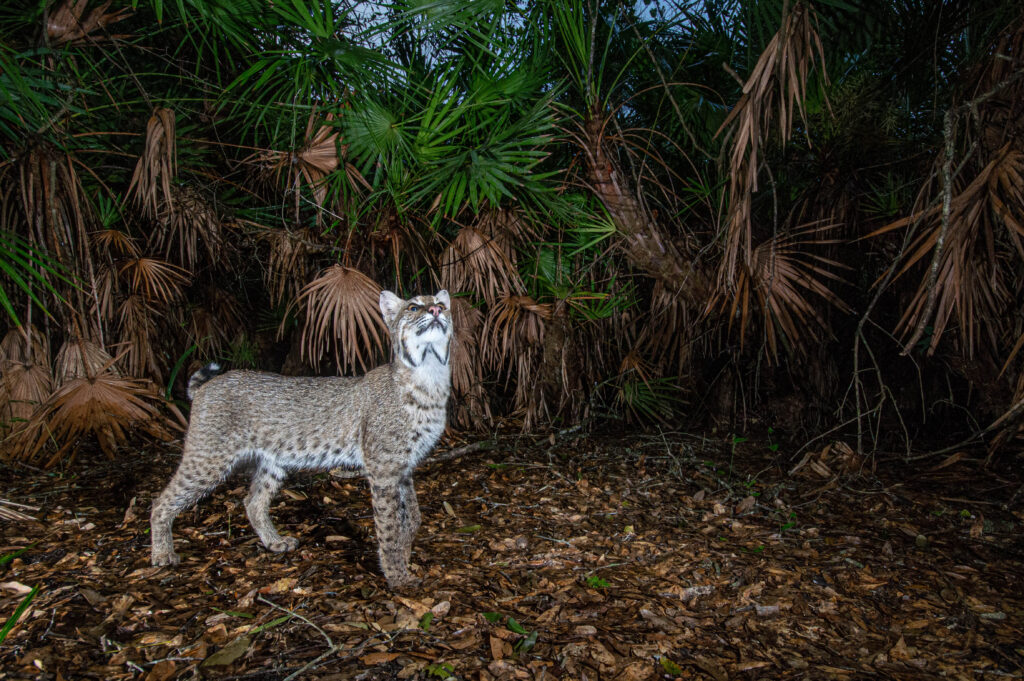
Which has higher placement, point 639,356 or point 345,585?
point 639,356

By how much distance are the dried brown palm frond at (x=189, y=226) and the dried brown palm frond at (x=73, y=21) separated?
1193 millimetres

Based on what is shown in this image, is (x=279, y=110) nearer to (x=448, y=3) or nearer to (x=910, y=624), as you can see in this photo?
(x=448, y=3)

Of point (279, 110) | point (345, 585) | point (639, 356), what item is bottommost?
point (345, 585)

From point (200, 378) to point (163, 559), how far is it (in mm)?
1049

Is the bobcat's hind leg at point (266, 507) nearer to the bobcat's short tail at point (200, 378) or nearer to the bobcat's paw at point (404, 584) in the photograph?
the bobcat's short tail at point (200, 378)

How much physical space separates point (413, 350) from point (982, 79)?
3747 millimetres

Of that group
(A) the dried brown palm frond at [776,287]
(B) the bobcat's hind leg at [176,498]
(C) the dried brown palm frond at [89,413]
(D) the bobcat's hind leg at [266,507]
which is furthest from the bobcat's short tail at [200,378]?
(A) the dried brown palm frond at [776,287]

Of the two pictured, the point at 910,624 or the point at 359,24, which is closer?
the point at 910,624

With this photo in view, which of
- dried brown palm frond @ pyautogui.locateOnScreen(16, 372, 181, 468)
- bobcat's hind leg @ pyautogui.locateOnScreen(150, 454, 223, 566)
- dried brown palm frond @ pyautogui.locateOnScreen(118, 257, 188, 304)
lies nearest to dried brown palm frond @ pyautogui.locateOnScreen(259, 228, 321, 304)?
dried brown palm frond @ pyautogui.locateOnScreen(118, 257, 188, 304)

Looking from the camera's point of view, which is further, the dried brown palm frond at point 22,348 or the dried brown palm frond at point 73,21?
the dried brown palm frond at point 22,348

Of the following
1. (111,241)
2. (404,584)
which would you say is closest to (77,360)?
(111,241)

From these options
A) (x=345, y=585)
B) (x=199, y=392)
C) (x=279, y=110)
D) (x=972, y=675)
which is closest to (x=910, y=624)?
(x=972, y=675)

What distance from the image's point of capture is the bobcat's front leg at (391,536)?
313 centimetres

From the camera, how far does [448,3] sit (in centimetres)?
421
